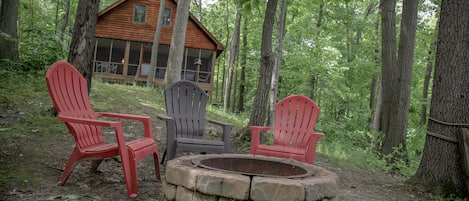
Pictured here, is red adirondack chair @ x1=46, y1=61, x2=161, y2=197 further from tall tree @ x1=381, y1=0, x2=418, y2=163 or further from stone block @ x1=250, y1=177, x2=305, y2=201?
tall tree @ x1=381, y1=0, x2=418, y2=163

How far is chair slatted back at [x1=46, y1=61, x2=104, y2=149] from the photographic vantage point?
3.44m

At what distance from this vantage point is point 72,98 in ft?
12.3

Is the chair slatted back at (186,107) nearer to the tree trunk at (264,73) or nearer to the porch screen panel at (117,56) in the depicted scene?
the tree trunk at (264,73)

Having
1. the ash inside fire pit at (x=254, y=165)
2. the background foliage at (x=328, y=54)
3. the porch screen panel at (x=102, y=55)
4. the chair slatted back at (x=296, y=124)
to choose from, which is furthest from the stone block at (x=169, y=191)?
the porch screen panel at (x=102, y=55)

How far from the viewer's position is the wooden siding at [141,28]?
59.7 feet

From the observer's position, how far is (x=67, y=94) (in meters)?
3.69

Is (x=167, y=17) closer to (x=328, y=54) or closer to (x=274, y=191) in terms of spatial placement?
(x=328, y=54)

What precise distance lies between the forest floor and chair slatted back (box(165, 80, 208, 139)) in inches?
24.3

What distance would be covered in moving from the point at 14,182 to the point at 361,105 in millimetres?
18765

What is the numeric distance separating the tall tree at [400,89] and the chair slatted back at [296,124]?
3.02 metres

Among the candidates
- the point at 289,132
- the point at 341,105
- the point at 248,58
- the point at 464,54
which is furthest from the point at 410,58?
the point at 248,58

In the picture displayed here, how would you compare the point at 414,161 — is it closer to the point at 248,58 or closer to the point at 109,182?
the point at 109,182

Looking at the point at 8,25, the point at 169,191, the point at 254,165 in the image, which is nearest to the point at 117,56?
the point at 8,25

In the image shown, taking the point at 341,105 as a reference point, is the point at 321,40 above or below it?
above
